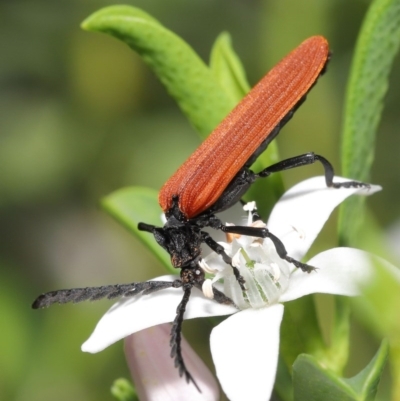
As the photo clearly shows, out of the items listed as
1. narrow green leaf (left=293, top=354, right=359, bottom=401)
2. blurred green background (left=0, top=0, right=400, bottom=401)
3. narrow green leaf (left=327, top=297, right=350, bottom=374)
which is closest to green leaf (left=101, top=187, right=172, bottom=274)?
narrow green leaf (left=327, top=297, right=350, bottom=374)

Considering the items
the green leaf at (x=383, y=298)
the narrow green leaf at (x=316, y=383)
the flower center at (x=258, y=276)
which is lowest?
the narrow green leaf at (x=316, y=383)

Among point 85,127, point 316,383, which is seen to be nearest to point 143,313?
point 316,383

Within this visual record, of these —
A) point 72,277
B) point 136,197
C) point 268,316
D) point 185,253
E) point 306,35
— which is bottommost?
point 72,277

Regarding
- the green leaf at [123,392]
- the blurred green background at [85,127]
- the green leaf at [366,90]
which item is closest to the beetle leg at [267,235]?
the green leaf at [366,90]

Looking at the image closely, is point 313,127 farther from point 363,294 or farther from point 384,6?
point 363,294

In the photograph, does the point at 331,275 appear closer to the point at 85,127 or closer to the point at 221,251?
the point at 221,251

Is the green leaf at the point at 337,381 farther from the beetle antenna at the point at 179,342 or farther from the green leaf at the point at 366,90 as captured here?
the green leaf at the point at 366,90

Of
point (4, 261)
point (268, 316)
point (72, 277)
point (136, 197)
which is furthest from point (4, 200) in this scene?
point (268, 316)

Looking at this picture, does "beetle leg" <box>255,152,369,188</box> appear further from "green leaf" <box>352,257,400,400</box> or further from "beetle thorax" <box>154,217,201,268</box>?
"green leaf" <box>352,257,400,400</box>
